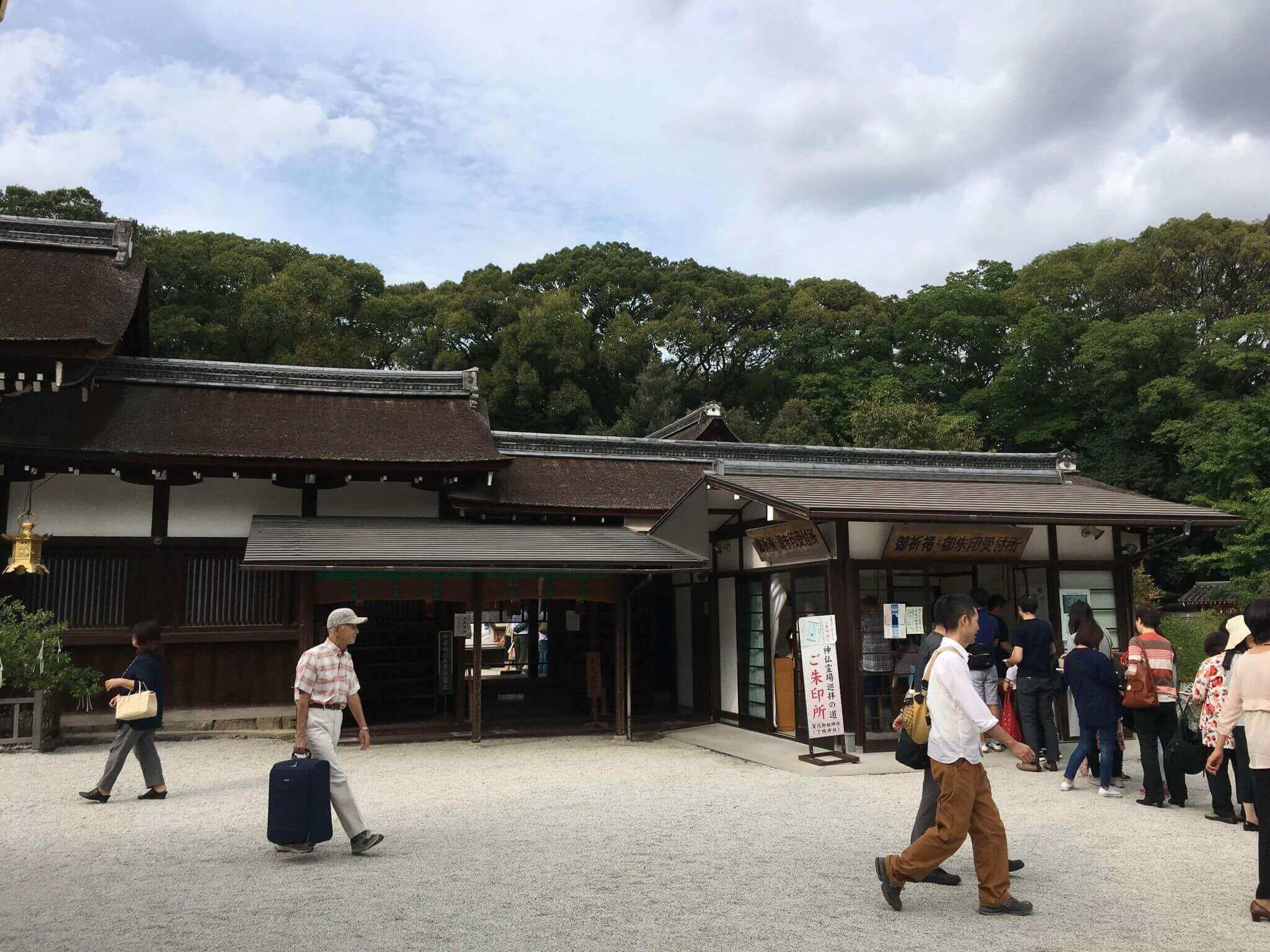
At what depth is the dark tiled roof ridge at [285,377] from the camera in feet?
45.3

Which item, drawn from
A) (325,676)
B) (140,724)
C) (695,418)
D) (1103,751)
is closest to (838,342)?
(695,418)

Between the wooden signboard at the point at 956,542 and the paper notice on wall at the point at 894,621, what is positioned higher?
the wooden signboard at the point at 956,542

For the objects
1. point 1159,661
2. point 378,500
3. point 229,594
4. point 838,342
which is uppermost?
point 838,342

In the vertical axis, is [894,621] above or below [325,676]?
above

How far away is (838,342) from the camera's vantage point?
1432 inches

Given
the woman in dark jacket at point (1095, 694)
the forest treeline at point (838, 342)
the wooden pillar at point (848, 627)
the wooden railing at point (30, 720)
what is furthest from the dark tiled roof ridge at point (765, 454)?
the forest treeline at point (838, 342)

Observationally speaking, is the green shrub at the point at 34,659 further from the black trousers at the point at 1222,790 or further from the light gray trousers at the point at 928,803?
the black trousers at the point at 1222,790

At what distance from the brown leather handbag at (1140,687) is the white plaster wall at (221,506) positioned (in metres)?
10.6

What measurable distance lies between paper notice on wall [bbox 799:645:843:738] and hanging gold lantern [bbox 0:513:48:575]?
9.52 metres

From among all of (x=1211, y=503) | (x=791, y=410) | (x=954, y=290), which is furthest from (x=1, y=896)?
(x=954, y=290)

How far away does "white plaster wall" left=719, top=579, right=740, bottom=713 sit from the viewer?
12.6 metres

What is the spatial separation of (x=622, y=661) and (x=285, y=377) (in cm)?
705

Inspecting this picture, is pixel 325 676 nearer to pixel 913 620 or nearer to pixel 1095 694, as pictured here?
pixel 1095 694

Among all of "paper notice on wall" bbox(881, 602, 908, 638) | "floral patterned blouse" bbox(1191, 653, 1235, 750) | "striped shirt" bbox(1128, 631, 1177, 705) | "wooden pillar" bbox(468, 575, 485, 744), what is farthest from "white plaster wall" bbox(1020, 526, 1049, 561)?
"wooden pillar" bbox(468, 575, 485, 744)
